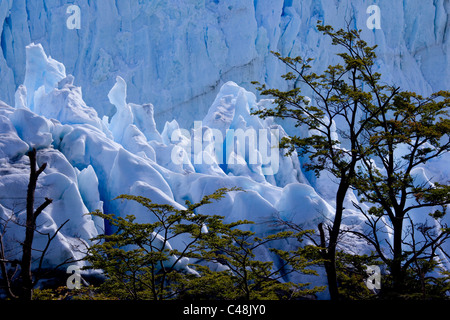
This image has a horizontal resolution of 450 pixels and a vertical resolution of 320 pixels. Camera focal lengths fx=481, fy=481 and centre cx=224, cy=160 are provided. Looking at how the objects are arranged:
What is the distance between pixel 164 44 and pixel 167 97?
10.7 ft

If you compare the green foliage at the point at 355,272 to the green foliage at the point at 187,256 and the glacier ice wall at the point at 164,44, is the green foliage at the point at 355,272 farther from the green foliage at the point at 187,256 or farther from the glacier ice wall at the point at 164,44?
the glacier ice wall at the point at 164,44

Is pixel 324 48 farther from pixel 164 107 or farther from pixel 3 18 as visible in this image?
pixel 3 18

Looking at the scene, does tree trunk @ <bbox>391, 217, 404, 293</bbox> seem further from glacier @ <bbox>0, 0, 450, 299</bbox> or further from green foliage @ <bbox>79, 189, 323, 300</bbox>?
glacier @ <bbox>0, 0, 450, 299</bbox>

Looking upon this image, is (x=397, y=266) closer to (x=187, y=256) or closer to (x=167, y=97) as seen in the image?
(x=187, y=256)

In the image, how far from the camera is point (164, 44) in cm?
2903

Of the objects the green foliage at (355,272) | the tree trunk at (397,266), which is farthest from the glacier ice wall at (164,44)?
the tree trunk at (397,266)

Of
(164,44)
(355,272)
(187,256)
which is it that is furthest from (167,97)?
(355,272)

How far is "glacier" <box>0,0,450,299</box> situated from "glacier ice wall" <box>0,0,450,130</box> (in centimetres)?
6

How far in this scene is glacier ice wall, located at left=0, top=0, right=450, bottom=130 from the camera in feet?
91.6

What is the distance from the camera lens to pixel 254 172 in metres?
20.5

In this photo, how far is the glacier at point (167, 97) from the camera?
43.3ft

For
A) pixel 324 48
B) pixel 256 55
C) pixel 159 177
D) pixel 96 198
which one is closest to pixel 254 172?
pixel 159 177

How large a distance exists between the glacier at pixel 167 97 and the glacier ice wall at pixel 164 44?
2.5 inches
